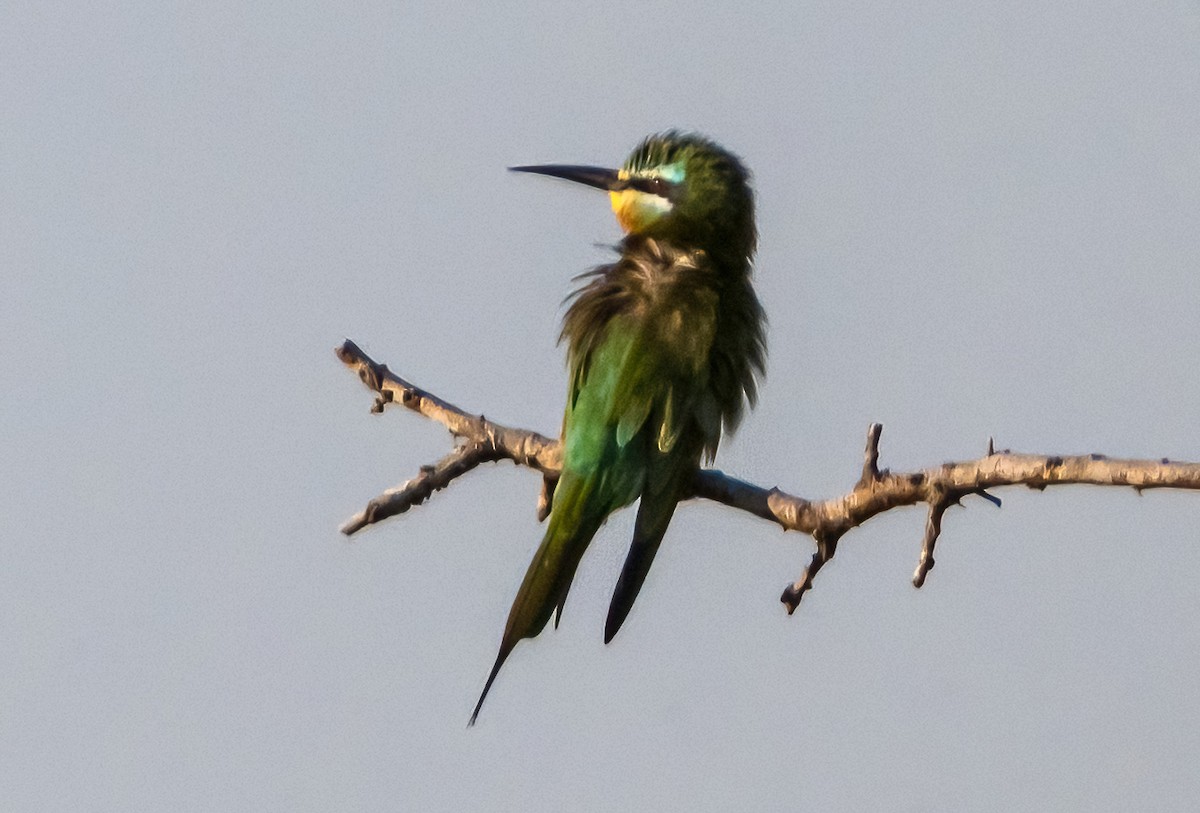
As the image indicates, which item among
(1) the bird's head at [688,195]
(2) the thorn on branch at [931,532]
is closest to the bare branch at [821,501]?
(2) the thorn on branch at [931,532]

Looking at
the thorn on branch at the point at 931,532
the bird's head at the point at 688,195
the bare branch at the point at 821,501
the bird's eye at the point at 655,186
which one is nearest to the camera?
the bare branch at the point at 821,501

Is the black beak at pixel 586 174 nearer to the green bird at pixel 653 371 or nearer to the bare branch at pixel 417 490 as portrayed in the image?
the green bird at pixel 653 371

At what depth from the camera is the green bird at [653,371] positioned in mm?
3809

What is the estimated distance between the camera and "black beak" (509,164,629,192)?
464cm

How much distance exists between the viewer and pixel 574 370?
4062 millimetres

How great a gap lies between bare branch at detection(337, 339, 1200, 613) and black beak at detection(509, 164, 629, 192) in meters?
0.98

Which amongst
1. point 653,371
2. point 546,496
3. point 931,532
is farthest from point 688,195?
point 931,532

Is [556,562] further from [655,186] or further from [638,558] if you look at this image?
[655,186]

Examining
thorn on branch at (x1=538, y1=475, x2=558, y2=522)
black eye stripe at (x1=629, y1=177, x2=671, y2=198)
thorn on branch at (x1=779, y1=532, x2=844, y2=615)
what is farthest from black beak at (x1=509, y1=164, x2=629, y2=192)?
thorn on branch at (x1=779, y1=532, x2=844, y2=615)

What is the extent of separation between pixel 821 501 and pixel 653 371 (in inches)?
28.2

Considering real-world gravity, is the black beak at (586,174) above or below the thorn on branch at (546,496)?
above

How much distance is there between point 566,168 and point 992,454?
2.24 m

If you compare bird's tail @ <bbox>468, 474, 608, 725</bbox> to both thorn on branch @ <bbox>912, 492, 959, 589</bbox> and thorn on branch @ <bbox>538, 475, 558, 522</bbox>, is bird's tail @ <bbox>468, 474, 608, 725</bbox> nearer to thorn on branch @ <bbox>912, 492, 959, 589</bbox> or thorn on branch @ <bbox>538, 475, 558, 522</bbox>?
thorn on branch @ <bbox>538, 475, 558, 522</bbox>

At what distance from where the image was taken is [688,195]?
4.40m
